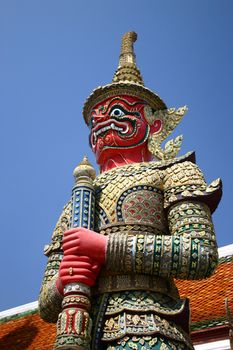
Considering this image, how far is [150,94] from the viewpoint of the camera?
455 centimetres

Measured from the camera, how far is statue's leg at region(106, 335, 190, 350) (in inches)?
124

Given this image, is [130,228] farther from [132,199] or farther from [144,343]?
[144,343]

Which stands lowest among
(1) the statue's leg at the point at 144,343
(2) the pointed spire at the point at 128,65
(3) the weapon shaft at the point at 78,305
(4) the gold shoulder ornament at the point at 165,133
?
(1) the statue's leg at the point at 144,343

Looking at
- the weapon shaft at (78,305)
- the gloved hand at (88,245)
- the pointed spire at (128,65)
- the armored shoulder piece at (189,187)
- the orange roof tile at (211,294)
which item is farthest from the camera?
the orange roof tile at (211,294)

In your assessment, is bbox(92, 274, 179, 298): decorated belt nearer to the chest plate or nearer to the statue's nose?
the chest plate

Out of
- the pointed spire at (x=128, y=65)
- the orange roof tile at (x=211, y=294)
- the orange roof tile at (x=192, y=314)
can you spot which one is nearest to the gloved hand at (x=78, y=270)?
the pointed spire at (x=128, y=65)

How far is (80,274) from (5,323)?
629 centimetres

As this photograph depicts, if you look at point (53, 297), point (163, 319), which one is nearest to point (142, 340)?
point (163, 319)

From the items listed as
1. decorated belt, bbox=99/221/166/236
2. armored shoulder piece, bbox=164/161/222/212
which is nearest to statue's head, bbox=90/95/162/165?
armored shoulder piece, bbox=164/161/222/212

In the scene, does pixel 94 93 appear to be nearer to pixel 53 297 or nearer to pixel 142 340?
pixel 53 297

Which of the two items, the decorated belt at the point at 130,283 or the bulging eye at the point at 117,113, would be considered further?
the bulging eye at the point at 117,113

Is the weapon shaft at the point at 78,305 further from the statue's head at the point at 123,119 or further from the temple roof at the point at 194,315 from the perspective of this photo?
the temple roof at the point at 194,315

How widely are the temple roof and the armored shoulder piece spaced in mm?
2429

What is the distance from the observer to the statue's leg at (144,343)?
3.16 m
